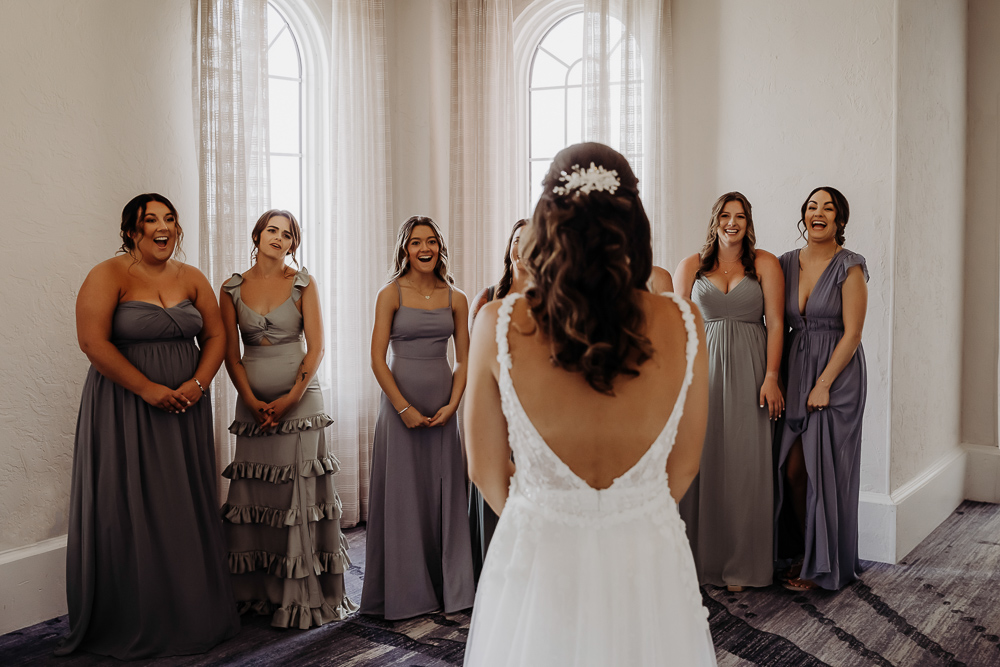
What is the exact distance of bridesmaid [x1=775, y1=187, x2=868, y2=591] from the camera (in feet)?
12.9

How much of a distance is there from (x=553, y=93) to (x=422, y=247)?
2.37 metres

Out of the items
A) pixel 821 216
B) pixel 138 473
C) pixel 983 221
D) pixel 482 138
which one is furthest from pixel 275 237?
pixel 983 221

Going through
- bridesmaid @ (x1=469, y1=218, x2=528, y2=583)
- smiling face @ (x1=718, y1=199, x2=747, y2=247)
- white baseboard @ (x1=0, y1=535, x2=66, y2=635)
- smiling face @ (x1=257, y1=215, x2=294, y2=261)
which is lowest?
white baseboard @ (x1=0, y1=535, x2=66, y2=635)

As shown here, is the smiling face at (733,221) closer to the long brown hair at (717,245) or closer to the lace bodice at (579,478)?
the long brown hair at (717,245)

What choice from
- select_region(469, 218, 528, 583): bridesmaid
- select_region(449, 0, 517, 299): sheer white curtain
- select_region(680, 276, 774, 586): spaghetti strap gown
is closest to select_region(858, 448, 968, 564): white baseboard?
select_region(680, 276, 774, 586): spaghetti strap gown

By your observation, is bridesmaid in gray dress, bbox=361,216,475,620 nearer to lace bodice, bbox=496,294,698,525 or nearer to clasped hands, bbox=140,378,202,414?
clasped hands, bbox=140,378,202,414

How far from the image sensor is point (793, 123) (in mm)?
4523

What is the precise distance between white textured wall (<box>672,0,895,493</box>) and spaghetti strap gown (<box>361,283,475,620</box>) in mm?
1940

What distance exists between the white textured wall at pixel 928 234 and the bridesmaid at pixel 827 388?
0.50 m

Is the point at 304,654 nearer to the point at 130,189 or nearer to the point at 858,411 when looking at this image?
the point at 130,189

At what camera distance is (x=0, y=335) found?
346 centimetres

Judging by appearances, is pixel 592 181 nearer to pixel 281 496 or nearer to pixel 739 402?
pixel 281 496

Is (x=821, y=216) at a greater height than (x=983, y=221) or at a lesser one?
lesser

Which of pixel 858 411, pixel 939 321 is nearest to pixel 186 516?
pixel 858 411
